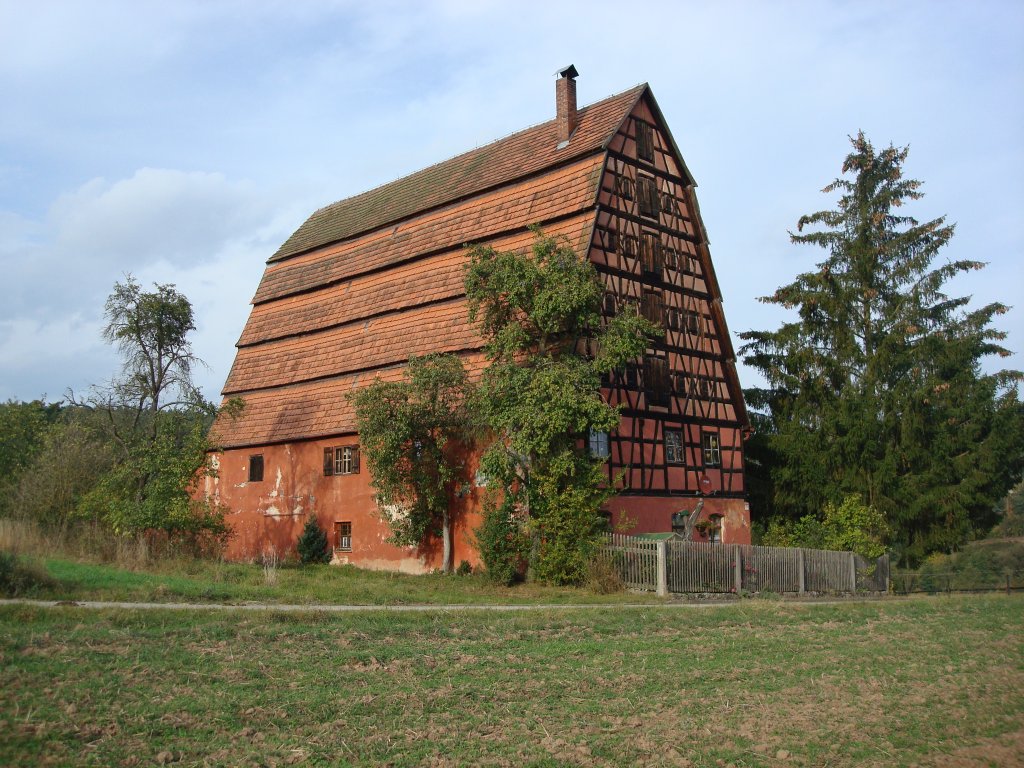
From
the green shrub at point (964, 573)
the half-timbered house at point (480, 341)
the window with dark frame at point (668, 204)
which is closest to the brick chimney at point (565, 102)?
the half-timbered house at point (480, 341)

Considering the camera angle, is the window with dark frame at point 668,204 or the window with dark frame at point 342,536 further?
the window with dark frame at point 668,204

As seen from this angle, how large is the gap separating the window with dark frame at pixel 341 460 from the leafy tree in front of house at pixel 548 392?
6.31 meters

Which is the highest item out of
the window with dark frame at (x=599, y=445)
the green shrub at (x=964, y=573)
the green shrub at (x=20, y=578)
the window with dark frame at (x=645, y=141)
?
the window with dark frame at (x=645, y=141)

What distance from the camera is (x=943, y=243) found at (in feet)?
113

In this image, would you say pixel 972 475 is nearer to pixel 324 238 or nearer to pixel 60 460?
pixel 324 238

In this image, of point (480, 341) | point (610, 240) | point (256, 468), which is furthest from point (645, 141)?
point (256, 468)

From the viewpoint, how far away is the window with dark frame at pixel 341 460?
28.9 m

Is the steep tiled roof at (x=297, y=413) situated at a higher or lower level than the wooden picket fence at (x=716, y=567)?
higher

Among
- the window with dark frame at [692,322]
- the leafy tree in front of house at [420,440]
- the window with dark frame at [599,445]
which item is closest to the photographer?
the leafy tree in front of house at [420,440]

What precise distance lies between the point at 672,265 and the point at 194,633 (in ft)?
70.7

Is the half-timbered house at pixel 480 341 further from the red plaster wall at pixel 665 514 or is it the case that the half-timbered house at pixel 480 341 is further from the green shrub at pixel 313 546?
the green shrub at pixel 313 546

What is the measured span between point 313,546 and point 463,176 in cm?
1390

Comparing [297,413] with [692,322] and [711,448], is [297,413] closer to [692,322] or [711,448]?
[692,322]

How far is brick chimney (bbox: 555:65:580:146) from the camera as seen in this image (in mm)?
29656
